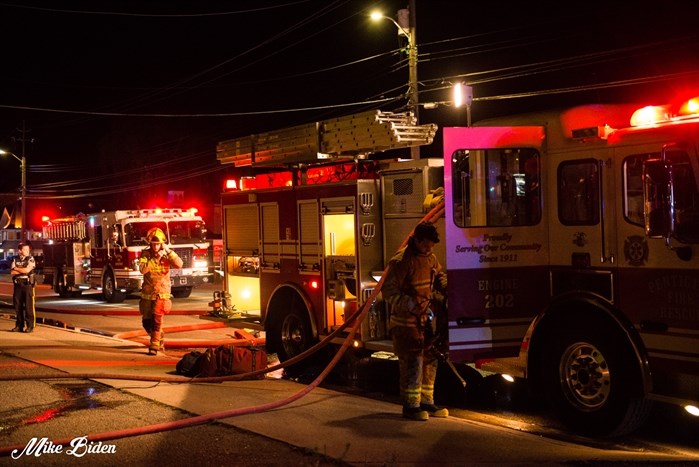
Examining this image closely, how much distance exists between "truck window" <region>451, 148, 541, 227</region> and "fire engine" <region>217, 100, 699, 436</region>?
0.01 m

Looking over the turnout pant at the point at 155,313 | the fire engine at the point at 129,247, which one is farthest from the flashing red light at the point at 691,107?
the fire engine at the point at 129,247

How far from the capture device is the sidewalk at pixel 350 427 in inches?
231

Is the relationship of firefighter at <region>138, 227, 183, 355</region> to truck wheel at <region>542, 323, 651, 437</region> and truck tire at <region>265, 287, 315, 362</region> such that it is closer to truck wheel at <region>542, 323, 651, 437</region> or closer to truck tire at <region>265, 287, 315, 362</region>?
truck tire at <region>265, 287, 315, 362</region>

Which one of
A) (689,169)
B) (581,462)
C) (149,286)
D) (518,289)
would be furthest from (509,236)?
(149,286)

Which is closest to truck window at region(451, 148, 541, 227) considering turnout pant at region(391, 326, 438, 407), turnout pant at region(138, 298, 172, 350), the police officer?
turnout pant at region(391, 326, 438, 407)

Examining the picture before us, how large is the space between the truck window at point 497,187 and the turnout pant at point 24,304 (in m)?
9.08

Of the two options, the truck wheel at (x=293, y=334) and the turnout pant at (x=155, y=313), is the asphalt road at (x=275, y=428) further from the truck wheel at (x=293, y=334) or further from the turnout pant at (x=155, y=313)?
the turnout pant at (x=155, y=313)

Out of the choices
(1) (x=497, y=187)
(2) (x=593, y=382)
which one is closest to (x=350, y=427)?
(2) (x=593, y=382)

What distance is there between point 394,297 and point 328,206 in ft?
8.42

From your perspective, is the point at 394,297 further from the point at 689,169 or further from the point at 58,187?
the point at 58,187

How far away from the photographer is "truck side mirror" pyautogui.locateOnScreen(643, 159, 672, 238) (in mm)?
6141

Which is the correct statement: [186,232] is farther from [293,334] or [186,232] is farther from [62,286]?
[293,334]

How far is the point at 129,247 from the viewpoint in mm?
21891

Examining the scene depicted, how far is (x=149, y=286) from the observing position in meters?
11.5
